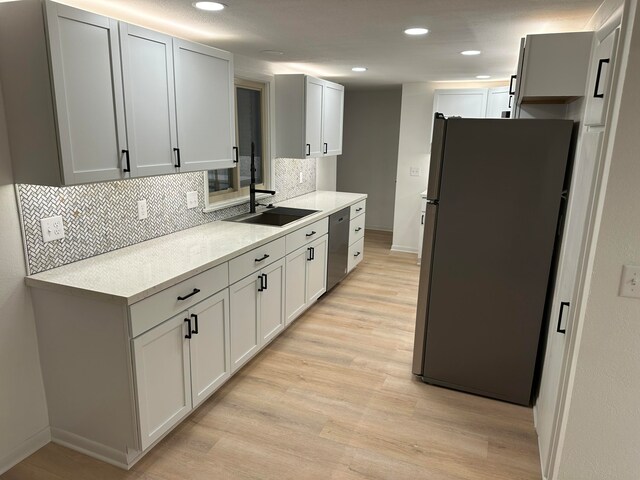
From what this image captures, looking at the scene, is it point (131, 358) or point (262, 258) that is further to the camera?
point (262, 258)

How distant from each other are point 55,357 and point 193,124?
A: 1481mm

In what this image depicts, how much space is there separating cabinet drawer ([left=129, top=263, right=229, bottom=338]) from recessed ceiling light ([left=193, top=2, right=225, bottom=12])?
53.3 inches

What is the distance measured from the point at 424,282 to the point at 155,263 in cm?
166

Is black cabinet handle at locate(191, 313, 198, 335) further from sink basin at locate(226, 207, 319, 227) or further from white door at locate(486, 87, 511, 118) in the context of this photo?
white door at locate(486, 87, 511, 118)

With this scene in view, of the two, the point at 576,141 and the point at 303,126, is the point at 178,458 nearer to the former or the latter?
the point at 576,141

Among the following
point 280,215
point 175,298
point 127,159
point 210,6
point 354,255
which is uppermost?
point 210,6

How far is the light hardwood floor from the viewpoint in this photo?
2.13m

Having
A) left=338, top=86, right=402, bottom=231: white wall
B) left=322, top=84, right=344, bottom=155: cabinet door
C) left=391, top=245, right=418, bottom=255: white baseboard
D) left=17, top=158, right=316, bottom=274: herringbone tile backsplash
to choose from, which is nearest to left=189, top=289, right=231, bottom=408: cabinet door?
left=17, top=158, right=316, bottom=274: herringbone tile backsplash

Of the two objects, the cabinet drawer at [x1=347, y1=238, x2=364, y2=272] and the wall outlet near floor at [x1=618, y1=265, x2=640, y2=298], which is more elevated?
the wall outlet near floor at [x1=618, y1=265, x2=640, y2=298]

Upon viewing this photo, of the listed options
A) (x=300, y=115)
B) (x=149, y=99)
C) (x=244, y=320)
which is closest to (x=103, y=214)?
(x=149, y=99)

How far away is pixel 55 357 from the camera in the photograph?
2137 mm

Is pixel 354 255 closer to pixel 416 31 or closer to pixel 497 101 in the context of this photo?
pixel 497 101

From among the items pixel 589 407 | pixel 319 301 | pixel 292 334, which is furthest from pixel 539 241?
pixel 319 301

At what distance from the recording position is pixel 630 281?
1.68 metres
